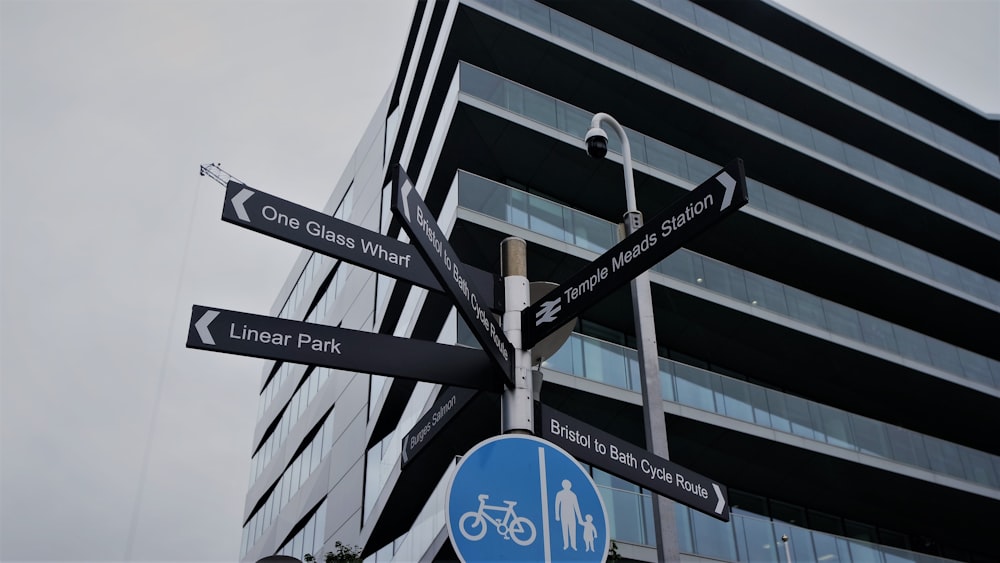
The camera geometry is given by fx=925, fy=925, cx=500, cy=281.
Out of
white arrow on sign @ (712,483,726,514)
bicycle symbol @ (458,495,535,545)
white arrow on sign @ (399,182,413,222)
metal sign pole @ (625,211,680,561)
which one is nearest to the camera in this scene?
bicycle symbol @ (458,495,535,545)

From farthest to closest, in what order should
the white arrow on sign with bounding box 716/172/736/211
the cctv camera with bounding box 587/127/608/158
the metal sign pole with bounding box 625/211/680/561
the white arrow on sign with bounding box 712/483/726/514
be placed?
the cctv camera with bounding box 587/127/608/158 < the metal sign pole with bounding box 625/211/680/561 < the white arrow on sign with bounding box 712/483/726/514 < the white arrow on sign with bounding box 716/172/736/211

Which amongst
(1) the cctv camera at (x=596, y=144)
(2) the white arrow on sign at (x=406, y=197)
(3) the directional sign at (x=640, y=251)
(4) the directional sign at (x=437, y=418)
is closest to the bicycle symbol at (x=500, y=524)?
(4) the directional sign at (x=437, y=418)

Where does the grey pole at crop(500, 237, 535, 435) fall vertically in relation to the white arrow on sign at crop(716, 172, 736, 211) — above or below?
below

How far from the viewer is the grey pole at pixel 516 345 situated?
16.3 ft

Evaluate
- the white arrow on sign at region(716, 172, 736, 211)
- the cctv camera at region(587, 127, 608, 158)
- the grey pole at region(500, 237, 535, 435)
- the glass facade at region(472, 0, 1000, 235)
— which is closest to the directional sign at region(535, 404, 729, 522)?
the grey pole at region(500, 237, 535, 435)

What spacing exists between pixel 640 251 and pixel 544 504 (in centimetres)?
181

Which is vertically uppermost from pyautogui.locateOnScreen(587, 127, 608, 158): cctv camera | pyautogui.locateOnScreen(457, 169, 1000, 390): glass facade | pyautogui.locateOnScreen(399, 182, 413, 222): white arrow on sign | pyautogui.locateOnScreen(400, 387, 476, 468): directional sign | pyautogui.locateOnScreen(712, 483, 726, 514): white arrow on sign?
pyautogui.locateOnScreen(457, 169, 1000, 390): glass facade

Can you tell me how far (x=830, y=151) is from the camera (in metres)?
29.4

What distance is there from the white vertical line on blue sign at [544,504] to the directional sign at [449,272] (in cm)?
68

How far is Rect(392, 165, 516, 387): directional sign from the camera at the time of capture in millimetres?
4605

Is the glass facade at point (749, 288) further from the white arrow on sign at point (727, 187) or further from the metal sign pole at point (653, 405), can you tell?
the white arrow on sign at point (727, 187)

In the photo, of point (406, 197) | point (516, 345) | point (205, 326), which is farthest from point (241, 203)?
point (516, 345)

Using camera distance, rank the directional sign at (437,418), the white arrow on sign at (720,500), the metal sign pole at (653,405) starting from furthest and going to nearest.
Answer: the metal sign pole at (653,405)
the white arrow on sign at (720,500)
the directional sign at (437,418)

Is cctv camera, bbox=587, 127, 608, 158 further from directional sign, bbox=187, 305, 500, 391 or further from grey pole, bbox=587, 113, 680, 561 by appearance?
directional sign, bbox=187, 305, 500, 391
